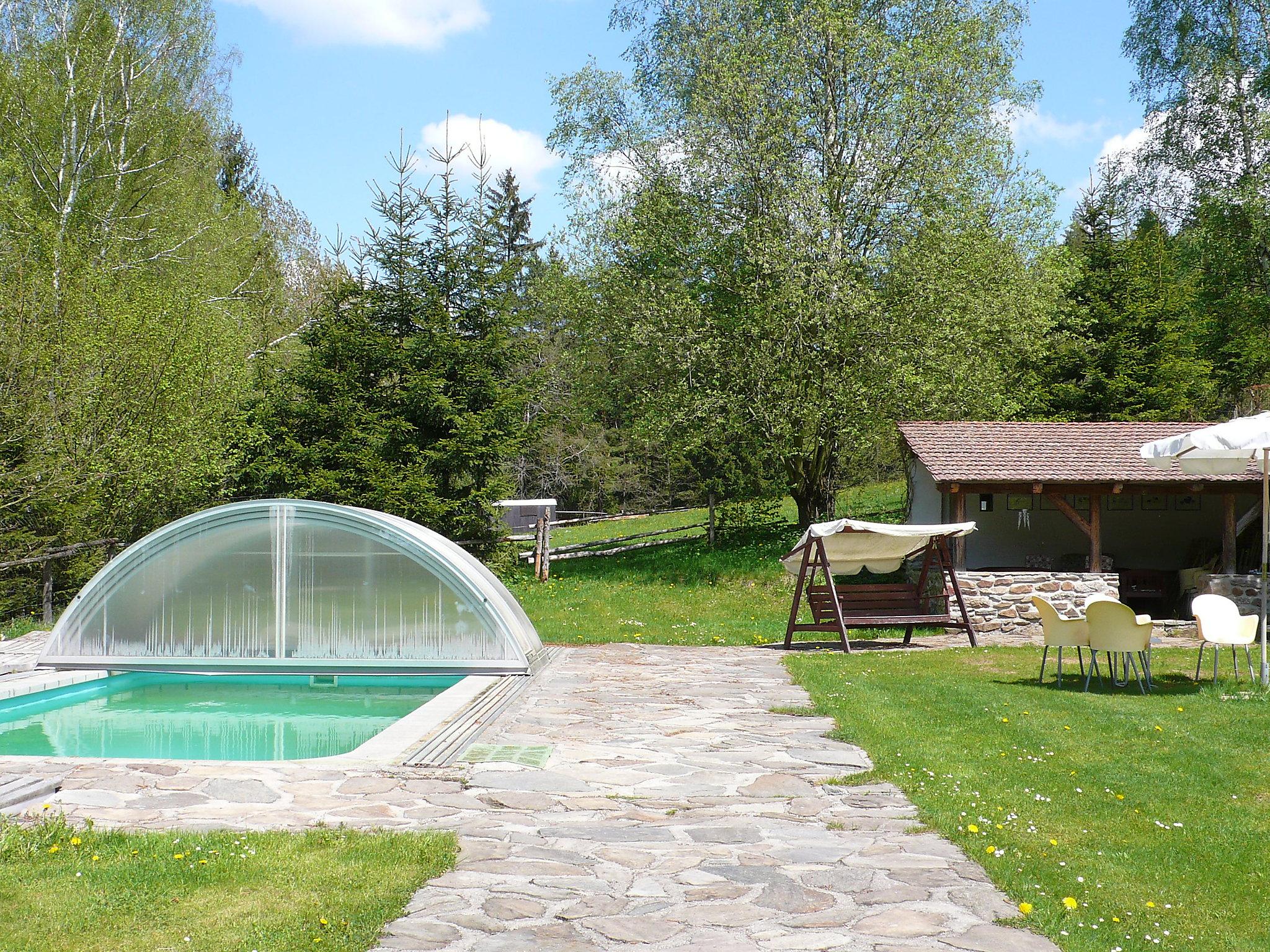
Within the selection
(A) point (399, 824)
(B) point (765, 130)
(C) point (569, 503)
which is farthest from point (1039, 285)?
(C) point (569, 503)

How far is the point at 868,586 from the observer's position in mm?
14492

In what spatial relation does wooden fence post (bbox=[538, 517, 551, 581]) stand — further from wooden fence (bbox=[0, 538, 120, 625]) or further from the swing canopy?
wooden fence (bbox=[0, 538, 120, 625])

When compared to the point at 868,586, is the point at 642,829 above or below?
below

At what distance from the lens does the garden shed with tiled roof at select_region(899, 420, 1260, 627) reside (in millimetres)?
16516

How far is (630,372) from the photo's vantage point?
22172 millimetres

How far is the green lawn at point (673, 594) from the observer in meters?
15.7

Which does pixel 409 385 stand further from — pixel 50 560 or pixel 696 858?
pixel 696 858

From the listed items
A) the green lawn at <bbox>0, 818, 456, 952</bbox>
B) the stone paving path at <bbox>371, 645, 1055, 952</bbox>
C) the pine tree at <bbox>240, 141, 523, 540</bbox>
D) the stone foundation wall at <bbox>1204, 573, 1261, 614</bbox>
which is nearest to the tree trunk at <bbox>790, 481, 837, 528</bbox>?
the pine tree at <bbox>240, 141, 523, 540</bbox>

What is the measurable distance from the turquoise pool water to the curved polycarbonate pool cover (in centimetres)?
27

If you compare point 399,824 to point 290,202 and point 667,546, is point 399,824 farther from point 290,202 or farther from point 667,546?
point 290,202

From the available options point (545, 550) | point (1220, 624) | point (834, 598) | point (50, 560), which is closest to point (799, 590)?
point (834, 598)

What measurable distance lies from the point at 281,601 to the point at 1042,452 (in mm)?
11639

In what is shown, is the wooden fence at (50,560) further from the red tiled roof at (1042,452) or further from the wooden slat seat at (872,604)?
the red tiled roof at (1042,452)

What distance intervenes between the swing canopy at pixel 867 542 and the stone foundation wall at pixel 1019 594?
1.15 metres
